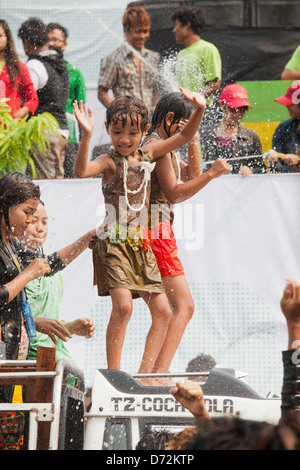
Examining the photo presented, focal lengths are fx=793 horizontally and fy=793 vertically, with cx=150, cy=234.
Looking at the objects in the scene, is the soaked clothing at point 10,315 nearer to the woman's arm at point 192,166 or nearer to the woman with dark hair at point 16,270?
the woman with dark hair at point 16,270

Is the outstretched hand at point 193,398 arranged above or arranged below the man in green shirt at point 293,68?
below

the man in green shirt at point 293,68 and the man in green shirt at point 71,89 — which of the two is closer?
the man in green shirt at point 71,89

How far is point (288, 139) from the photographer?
5852mm

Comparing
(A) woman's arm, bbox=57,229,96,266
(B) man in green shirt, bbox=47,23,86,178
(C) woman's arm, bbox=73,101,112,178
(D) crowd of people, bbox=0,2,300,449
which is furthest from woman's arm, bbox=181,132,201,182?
(B) man in green shirt, bbox=47,23,86,178

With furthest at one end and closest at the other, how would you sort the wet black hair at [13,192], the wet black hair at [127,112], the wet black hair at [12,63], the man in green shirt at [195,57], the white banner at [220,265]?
1. the man in green shirt at [195,57]
2. the wet black hair at [12,63]
3. the white banner at [220,265]
4. the wet black hair at [127,112]
5. the wet black hair at [13,192]

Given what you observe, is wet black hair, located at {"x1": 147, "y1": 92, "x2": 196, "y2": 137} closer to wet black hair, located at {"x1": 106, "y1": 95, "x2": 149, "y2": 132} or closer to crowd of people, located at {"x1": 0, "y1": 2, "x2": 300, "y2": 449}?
crowd of people, located at {"x1": 0, "y1": 2, "x2": 300, "y2": 449}

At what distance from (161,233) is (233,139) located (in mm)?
1572

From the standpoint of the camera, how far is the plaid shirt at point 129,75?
6043 mm

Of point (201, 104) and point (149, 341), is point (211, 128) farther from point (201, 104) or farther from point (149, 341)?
point (149, 341)

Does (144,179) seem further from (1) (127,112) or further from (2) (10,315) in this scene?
(2) (10,315)

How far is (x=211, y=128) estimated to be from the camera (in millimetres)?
5773

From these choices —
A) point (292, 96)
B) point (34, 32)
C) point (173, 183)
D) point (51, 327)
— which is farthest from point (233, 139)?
point (51, 327)

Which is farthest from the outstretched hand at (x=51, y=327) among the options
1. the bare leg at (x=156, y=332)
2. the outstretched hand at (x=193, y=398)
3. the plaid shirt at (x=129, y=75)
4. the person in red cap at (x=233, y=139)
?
the plaid shirt at (x=129, y=75)
